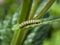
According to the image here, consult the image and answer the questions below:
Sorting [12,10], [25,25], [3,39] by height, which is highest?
[12,10]

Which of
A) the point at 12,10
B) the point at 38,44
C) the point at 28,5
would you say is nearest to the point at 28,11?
the point at 28,5

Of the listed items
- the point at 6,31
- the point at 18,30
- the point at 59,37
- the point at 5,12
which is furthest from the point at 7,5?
the point at 18,30

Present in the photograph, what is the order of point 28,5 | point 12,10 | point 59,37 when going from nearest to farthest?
point 28,5
point 59,37
point 12,10

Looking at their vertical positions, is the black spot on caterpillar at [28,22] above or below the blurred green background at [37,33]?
below

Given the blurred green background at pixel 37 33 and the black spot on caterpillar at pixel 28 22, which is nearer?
the black spot on caterpillar at pixel 28 22

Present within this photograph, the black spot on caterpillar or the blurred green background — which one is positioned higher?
the blurred green background

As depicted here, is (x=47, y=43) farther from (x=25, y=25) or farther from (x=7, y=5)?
(x=7, y=5)

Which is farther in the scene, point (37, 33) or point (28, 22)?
point (37, 33)

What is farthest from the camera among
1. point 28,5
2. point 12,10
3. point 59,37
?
point 12,10

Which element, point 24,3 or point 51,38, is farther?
point 51,38

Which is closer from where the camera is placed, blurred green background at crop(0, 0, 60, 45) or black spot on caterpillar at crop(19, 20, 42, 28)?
black spot on caterpillar at crop(19, 20, 42, 28)

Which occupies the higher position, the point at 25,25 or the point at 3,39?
the point at 3,39
